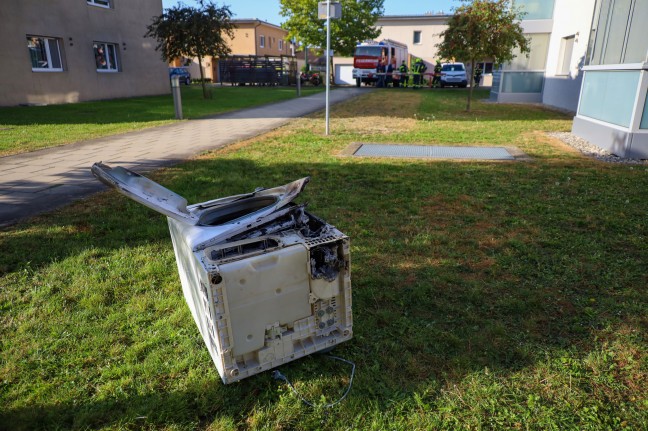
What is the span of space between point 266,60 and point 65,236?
32084 mm

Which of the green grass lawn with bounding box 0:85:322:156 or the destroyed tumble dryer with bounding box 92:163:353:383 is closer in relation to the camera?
the destroyed tumble dryer with bounding box 92:163:353:383

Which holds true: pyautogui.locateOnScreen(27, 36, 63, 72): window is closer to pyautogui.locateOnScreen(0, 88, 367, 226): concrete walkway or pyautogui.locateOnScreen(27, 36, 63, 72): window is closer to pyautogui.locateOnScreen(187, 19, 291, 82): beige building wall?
pyautogui.locateOnScreen(0, 88, 367, 226): concrete walkway

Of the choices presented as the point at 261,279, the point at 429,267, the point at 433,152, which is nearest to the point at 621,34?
the point at 433,152

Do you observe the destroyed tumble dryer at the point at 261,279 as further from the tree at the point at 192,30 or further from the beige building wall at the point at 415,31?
the beige building wall at the point at 415,31

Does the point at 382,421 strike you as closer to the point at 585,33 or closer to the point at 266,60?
the point at 585,33

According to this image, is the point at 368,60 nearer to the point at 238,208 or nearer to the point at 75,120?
the point at 75,120

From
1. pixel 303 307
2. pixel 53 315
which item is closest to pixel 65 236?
pixel 53 315

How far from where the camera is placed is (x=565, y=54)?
17.2 m

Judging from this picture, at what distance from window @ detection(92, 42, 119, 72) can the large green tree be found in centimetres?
2182

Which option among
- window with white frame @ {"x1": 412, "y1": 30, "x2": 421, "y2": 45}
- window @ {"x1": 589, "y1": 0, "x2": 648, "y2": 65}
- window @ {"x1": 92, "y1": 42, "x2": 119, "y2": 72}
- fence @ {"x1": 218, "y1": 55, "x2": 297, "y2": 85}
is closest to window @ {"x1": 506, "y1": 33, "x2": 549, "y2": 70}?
window @ {"x1": 589, "y1": 0, "x2": 648, "y2": 65}

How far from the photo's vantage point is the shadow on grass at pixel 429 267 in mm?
2250

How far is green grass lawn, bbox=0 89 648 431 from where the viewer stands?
2129 millimetres

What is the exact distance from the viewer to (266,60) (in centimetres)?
3378

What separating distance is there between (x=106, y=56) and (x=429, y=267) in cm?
2143
